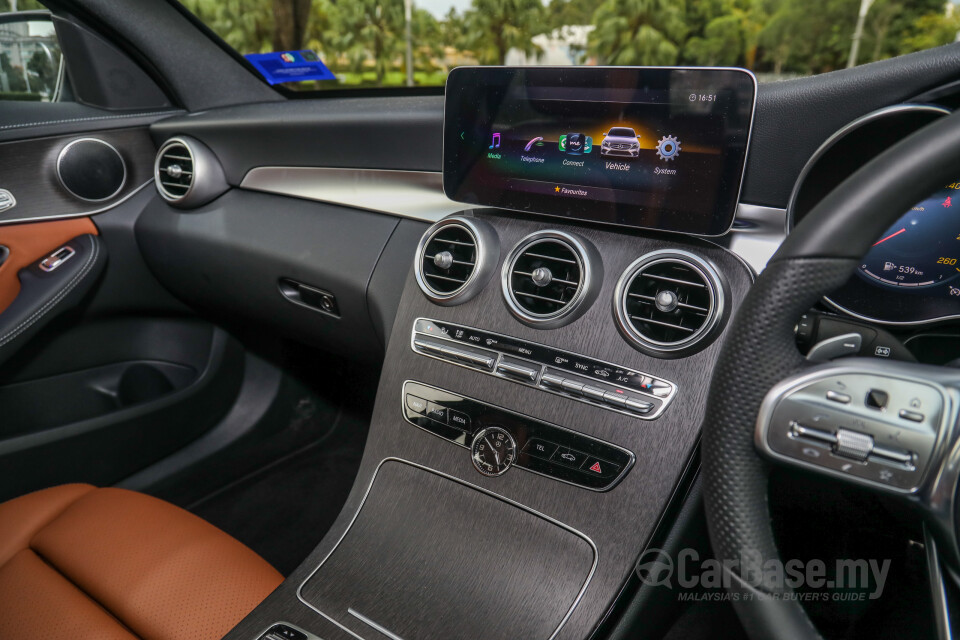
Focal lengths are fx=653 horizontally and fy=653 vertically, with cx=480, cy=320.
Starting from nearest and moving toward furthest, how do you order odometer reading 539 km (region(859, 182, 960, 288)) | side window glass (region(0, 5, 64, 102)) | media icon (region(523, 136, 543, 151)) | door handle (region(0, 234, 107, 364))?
odometer reading 539 km (region(859, 182, 960, 288))
media icon (region(523, 136, 543, 151))
door handle (region(0, 234, 107, 364))
side window glass (region(0, 5, 64, 102))

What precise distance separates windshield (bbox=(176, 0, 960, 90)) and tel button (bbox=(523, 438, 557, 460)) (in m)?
0.56

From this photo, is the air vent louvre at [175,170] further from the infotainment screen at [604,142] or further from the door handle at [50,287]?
the infotainment screen at [604,142]

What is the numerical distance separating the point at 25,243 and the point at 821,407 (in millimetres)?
1749

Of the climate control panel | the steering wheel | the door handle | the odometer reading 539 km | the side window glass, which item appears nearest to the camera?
the steering wheel

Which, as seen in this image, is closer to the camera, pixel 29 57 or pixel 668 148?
pixel 668 148

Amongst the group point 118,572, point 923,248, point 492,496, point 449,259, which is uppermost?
point 923,248

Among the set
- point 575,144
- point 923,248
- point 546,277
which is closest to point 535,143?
point 575,144

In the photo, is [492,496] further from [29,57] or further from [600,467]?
[29,57]

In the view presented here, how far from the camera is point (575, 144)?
3.25 feet

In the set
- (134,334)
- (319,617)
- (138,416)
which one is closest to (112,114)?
(134,334)

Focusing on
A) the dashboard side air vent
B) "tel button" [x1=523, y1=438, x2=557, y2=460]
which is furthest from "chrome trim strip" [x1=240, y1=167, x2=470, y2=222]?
"tel button" [x1=523, y1=438, x2=557, y2=460]

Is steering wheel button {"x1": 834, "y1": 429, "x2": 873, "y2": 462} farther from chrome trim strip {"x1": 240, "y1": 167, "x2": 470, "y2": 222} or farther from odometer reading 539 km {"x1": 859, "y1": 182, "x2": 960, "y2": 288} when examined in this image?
chrome trim strip {"x1": 240, "y1": 167, "x2": 470, "y2": 222}

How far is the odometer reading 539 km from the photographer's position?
780 mm

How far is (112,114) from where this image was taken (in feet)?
5.65
